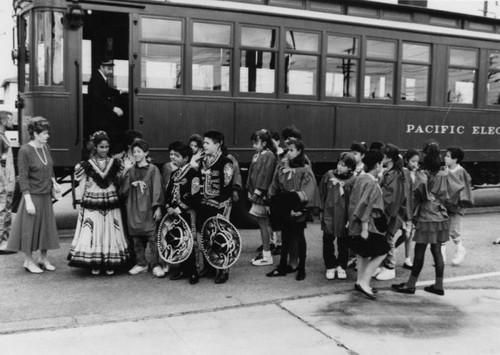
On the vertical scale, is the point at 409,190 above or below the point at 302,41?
below

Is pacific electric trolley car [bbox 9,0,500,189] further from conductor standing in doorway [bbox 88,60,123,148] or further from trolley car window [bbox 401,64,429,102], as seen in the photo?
conductor standing in doorway [bbox 88,60,123,148]

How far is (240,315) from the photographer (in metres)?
5.04

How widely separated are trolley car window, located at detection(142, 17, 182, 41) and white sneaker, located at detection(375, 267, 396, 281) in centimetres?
430

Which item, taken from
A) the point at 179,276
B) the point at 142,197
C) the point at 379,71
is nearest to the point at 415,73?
the point at 379,71

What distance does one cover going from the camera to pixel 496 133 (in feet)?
37.7

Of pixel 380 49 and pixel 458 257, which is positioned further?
pixel 380 49

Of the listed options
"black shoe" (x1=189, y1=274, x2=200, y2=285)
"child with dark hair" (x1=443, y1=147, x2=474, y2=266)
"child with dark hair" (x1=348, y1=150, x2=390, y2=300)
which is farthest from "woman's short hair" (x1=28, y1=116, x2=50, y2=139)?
"child with dark hair" (x1=443, y1=147, x2=474, y2=266)

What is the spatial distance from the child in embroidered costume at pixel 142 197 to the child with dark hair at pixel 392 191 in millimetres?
2387

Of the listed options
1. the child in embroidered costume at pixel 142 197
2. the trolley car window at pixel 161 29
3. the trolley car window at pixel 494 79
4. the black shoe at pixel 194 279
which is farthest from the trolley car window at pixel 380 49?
the black shoe at pixel 194 279

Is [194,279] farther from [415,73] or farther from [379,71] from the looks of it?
[415,73]

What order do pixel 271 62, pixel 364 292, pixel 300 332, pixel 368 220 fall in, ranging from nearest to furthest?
pixel 300 332, pixel 368 220, pixel 364 292, pixel 271 62

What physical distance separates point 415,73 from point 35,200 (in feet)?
22.9

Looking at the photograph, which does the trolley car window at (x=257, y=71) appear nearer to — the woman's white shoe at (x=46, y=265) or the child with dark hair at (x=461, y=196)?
the child with dark hair at (x=461, y=196)

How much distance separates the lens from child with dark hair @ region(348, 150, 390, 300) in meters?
5.57
